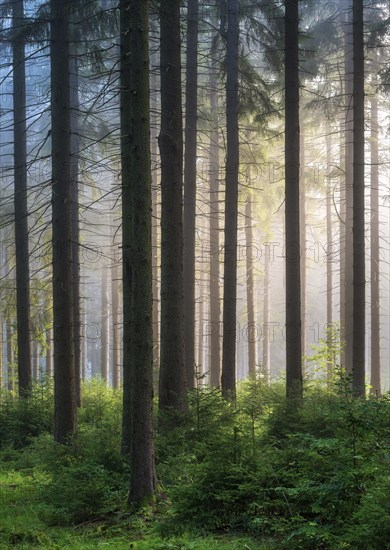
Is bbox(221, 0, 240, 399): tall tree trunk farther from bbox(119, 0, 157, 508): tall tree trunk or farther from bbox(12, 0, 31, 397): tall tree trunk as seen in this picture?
bbox(119, 0, 157, 508): tall tree trunk

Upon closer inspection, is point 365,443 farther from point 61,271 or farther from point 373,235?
point 373,235

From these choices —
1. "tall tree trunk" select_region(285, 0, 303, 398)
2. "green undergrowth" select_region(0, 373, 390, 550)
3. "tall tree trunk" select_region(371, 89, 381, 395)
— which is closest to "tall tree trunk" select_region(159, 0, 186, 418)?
"green undergrowth" select_region(0, 373, 390, 550)

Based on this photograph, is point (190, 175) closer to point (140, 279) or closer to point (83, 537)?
point (140, 279)

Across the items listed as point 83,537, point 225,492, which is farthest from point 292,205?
point 83,537

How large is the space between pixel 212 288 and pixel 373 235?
23.4 ft

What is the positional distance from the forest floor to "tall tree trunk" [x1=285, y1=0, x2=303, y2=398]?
6660 millimetres

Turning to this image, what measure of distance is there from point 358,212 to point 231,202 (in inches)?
133

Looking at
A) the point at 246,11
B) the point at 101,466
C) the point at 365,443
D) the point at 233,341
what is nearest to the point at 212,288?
the point at 233,341

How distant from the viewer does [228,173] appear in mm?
16359

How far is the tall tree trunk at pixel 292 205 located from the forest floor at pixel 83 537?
21.9ft

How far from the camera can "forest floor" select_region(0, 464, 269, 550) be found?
6.09 m

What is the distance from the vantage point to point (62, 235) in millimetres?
12625

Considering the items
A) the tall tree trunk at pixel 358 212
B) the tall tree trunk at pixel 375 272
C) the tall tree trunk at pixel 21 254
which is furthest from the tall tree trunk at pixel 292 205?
the tall tree trunk at pixel 375 272

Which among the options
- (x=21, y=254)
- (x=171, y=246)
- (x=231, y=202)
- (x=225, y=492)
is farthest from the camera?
(x=21, y=254)
